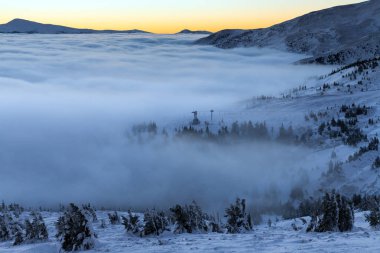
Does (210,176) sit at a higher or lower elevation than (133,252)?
lower

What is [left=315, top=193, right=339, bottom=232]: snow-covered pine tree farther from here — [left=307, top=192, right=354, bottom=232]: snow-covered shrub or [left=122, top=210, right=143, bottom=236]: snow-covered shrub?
[left=122, top=210, right=143, bottom=236]: snow-covered shrub

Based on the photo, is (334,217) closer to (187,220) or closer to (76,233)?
(187,220)

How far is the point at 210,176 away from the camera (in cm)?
7806

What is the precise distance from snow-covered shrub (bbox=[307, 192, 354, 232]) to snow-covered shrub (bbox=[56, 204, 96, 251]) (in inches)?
489

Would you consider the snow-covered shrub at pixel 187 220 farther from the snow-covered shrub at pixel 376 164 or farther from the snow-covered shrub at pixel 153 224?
the snow-covered shrub at pixel 376 164

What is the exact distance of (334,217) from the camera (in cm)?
2502

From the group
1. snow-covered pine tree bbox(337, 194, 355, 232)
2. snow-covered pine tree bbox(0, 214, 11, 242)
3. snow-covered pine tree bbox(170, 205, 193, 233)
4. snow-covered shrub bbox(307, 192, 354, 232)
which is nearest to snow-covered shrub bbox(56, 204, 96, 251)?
snow-covered pine tree bbox(170, 205, 193, 233)

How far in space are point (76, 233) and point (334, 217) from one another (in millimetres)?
14075

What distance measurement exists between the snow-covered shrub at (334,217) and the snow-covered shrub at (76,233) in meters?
12.4

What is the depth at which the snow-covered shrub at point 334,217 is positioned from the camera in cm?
2477

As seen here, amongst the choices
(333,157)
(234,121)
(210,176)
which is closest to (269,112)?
(234,121)

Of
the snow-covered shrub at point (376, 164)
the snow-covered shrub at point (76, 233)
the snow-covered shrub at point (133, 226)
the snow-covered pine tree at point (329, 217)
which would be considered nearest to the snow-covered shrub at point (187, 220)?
the snow-covered shrub at point (133, 226)

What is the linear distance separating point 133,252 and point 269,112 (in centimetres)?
7074

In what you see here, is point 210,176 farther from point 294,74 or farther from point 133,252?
point 294,74
